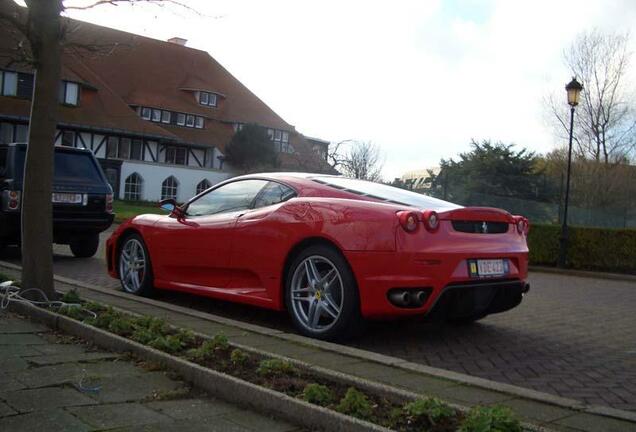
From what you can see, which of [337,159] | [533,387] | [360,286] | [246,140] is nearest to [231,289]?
[360,286]

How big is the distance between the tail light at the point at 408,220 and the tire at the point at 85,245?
8.03 m

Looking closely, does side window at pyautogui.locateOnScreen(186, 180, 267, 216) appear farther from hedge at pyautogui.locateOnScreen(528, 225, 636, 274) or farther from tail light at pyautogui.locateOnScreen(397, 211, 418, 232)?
hedge at pyautogui.locateOnScreen(528, 225, 636, 274)

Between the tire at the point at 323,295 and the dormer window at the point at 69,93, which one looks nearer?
the tire at the point at 323,295

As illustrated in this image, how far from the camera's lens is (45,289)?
6277 mm

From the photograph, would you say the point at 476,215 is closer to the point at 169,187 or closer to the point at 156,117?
the point at 169,187

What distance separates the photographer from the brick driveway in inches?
177

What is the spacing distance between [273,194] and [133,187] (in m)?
48.6

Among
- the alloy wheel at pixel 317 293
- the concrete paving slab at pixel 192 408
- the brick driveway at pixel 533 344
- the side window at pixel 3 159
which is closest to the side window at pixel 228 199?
the brick driveway at pixel 533 344

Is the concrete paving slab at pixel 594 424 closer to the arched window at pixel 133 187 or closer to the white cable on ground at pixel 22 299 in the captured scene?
the white cable on ground at pixel 22 299

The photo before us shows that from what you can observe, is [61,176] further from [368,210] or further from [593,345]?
[593,345]

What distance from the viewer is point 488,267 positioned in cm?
540

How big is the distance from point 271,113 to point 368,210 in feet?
214

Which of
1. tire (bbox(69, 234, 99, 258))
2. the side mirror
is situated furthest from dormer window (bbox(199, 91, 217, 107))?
the side mirror

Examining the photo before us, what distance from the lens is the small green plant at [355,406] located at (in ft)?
10.8
